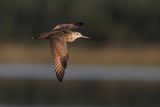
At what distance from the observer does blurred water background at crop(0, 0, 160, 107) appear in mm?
23250

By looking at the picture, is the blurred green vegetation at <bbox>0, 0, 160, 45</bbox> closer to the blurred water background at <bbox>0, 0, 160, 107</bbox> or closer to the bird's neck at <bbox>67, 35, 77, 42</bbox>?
the blurred water background at <bbox>0, 0, 160, 107</bbox>

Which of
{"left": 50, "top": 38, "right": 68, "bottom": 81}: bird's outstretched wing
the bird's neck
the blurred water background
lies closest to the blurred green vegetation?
the blurred water background

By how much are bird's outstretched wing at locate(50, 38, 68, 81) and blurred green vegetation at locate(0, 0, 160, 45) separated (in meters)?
19.2

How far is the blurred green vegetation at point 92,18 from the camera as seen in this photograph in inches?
1258

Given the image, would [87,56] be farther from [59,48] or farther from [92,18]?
[59,48]

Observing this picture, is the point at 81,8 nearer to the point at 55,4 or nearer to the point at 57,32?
the point at 55,4

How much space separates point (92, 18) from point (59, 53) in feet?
68.1

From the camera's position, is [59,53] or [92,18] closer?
[59,53]

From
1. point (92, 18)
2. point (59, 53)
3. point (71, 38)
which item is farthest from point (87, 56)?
point (59, 53)

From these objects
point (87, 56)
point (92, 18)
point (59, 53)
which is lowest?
point (92, 18)

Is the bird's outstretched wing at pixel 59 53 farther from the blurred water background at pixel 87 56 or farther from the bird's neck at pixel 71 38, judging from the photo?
the blurred water background at pixel 87 56

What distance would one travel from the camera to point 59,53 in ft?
38.7

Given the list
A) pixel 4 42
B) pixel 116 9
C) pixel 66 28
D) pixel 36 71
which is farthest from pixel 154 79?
pixel 66 28

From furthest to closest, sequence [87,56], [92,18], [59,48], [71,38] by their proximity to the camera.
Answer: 1. [92,18]
2. [87,56]
3. [71,38]
4. [59,48]
